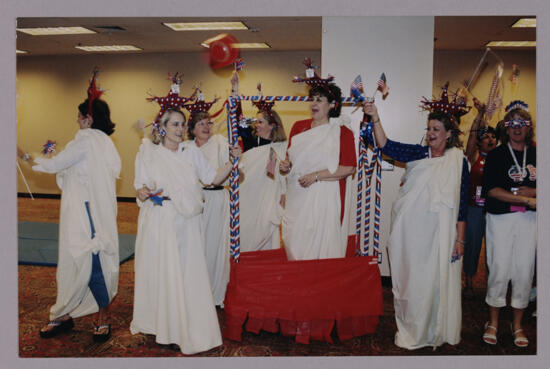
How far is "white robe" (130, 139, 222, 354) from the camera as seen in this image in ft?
9.46

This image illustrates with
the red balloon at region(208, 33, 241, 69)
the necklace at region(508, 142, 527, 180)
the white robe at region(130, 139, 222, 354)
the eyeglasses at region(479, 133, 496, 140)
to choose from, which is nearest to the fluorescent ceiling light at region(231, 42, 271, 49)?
the red balloon at region(208, 33, 241, 69)

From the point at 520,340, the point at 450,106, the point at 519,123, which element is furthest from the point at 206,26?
the point at 520,340

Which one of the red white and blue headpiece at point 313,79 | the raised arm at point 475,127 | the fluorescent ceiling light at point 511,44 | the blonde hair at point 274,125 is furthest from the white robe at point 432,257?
the fluorescent ceiling light at point 511,44

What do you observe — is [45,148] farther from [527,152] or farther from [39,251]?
[527,152]

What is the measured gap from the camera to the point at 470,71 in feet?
29.4

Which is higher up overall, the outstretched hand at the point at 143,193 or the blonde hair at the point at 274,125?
the blonde hair at the point at 274,125

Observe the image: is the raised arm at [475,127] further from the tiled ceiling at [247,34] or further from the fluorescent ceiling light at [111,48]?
the fluorescent ceiling light at [111,48]

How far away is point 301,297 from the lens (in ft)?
10.3

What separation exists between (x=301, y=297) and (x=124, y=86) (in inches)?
327

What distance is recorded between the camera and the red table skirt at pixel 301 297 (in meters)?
3.10

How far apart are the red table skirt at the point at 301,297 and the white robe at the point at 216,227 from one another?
0.66 m

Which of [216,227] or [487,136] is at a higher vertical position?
[487,136]

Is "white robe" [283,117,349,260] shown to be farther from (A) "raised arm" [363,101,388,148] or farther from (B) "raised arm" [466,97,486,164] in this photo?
(B) "raised arm" [466,97,486,164]

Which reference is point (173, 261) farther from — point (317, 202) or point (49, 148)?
point (49, 148)
